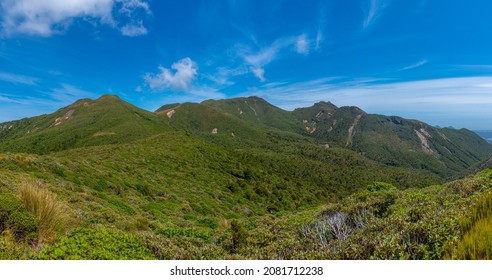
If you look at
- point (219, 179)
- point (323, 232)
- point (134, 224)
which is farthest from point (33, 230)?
point (219, 179)

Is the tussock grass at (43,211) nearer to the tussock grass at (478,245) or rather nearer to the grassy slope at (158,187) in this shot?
the grassy slope at (158,187)

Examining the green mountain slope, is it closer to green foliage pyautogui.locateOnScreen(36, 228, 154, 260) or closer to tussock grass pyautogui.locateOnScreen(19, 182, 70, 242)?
tussock grass pyautogui.locateOnScreen(19, 182, 70, 242)

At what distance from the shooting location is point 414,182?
543 feet

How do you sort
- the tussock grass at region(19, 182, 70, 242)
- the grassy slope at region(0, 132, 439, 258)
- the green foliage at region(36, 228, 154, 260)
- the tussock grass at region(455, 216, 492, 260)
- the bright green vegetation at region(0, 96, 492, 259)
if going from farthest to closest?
the grassy slope at region(0, 132, 439, 258) < the tussock grass at region(19, 182, 70, 242) < the bright green vegetation at region(0, 96, 492, 259) < the green foliage at region(36, 228, 154, 260) < the tussock grass at region(455, 216, 492, 260)

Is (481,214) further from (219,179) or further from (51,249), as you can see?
(219,179)

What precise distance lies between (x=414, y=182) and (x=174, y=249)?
190 meters

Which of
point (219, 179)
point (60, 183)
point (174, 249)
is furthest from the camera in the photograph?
point (219, 179)

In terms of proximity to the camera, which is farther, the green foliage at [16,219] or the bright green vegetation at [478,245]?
the green foliage at [16,219]

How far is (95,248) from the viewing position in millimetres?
5395

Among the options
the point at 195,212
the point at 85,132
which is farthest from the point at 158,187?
the point at 85,132

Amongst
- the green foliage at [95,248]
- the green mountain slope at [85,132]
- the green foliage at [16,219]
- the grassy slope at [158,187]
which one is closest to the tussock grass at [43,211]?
the green foliage at [16,219]

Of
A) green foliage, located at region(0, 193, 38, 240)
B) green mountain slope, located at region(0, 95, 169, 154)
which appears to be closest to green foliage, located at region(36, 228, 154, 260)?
green foliage, located at region(0, 193, 38, 240)

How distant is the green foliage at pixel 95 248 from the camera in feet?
16.1

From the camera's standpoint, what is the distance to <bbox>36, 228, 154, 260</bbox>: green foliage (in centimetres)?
490
